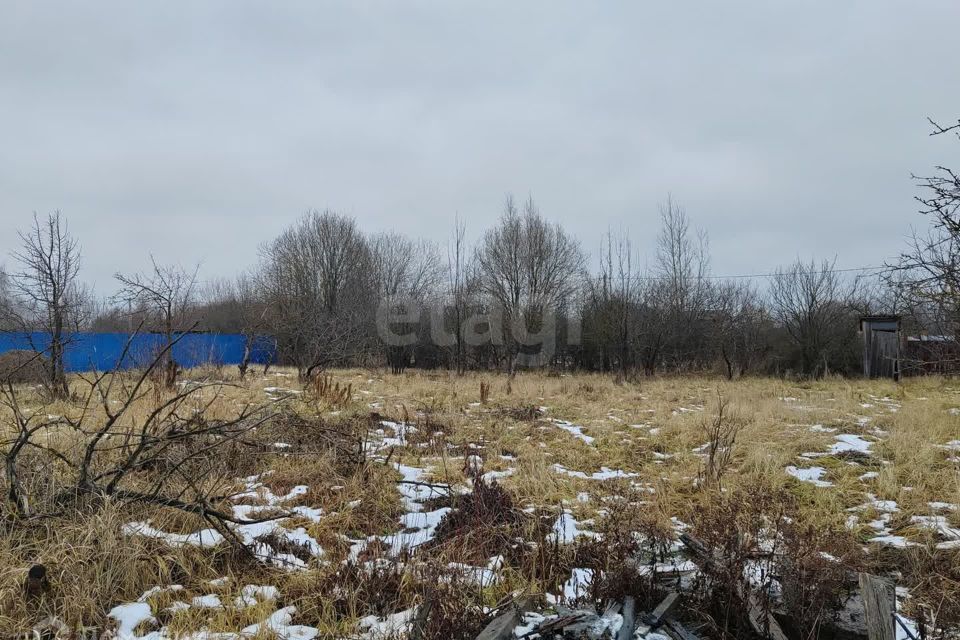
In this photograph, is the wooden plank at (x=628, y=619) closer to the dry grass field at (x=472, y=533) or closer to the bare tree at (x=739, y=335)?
the dry grass field at (x=472, y=533)

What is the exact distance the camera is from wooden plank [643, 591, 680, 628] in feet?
8.83

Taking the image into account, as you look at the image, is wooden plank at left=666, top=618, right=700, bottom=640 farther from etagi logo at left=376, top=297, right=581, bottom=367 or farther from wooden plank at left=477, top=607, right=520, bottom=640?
etagi logo at left=376, top=297, right=581, bottom=367

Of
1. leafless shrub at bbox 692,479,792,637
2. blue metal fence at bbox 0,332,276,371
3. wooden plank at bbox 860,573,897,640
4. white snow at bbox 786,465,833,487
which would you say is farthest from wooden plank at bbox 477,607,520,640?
blue metal fence at bbox 0,332,276,371

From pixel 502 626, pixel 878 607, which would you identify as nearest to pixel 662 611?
pixel 502 626

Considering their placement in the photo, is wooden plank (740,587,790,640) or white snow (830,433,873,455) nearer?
wooden plank (740,587,790,640)

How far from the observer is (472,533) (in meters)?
3.82

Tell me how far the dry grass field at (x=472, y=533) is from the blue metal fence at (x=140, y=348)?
6.37 metres

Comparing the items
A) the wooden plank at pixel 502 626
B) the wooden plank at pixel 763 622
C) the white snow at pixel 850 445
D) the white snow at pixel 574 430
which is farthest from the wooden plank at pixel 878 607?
the white snow at pixel 574 430

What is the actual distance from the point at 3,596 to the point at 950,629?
4784 millimetres

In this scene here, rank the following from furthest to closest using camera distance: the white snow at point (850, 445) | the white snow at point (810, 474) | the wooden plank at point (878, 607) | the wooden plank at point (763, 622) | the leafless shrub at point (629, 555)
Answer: the white snow at point (850, 445)
the white snow at point (810, 474)
the leafless shrub at point (629, 555)
the wooden plank at point (763, 622)
the wooden plank at point (878, 607)

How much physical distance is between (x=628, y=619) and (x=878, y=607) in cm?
119

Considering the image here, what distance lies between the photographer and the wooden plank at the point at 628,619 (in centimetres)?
254

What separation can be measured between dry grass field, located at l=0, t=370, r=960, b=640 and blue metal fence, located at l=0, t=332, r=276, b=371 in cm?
637

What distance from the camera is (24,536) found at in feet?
10.6
